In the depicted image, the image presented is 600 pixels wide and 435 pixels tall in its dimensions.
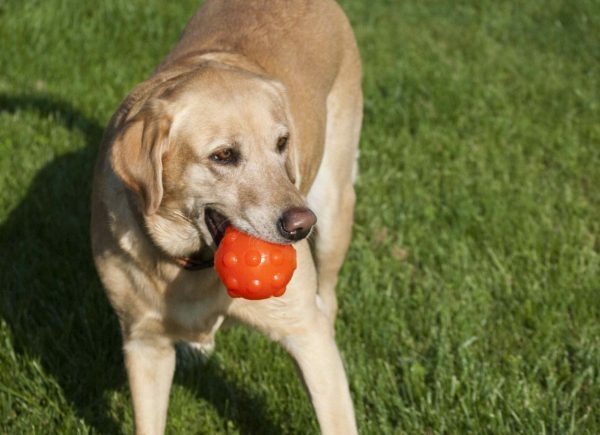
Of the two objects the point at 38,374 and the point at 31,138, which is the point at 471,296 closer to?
the point at 38,374

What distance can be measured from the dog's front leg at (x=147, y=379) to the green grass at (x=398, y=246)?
313 millimetres

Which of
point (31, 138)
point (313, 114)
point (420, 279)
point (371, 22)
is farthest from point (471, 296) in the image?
point (371, 22)

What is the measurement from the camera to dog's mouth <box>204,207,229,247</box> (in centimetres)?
334

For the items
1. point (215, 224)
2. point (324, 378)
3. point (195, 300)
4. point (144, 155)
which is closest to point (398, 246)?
point (324, 378)

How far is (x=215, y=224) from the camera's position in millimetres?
3359

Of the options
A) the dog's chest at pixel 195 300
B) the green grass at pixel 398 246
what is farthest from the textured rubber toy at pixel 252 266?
the green grass at pixel 398 246

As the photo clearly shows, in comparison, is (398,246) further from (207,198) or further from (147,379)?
(207,198)

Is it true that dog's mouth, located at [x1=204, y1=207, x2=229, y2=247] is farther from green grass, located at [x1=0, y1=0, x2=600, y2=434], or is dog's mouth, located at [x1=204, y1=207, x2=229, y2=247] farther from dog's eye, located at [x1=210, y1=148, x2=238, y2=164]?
green grass, located at [x1=0, y1=0, x2=600, y2=434]

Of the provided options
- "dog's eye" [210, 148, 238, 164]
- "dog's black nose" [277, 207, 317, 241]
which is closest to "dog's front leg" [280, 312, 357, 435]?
"dog's black nose" [277, 207, 317, 241]

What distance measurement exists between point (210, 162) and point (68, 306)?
171 cm

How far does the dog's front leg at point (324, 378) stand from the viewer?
3.56 metres

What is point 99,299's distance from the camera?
185 inches

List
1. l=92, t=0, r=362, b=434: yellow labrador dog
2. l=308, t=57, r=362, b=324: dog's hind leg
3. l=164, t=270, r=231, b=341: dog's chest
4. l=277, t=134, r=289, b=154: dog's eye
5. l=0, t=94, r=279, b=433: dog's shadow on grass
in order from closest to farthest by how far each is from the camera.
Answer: l=92, t=0, r=362, b=434: yellow labrador dog
l=277, t=134, r=289, b=154: dog's eye
l=164, t=270, r=231, b=341: dog's chest
l=0, t=94, r=279, b=433: dog's shadow on grass
l=308, t=57, r=362, b=324: dog's hind leg

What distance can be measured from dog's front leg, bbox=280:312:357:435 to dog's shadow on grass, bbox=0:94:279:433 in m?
0.56
